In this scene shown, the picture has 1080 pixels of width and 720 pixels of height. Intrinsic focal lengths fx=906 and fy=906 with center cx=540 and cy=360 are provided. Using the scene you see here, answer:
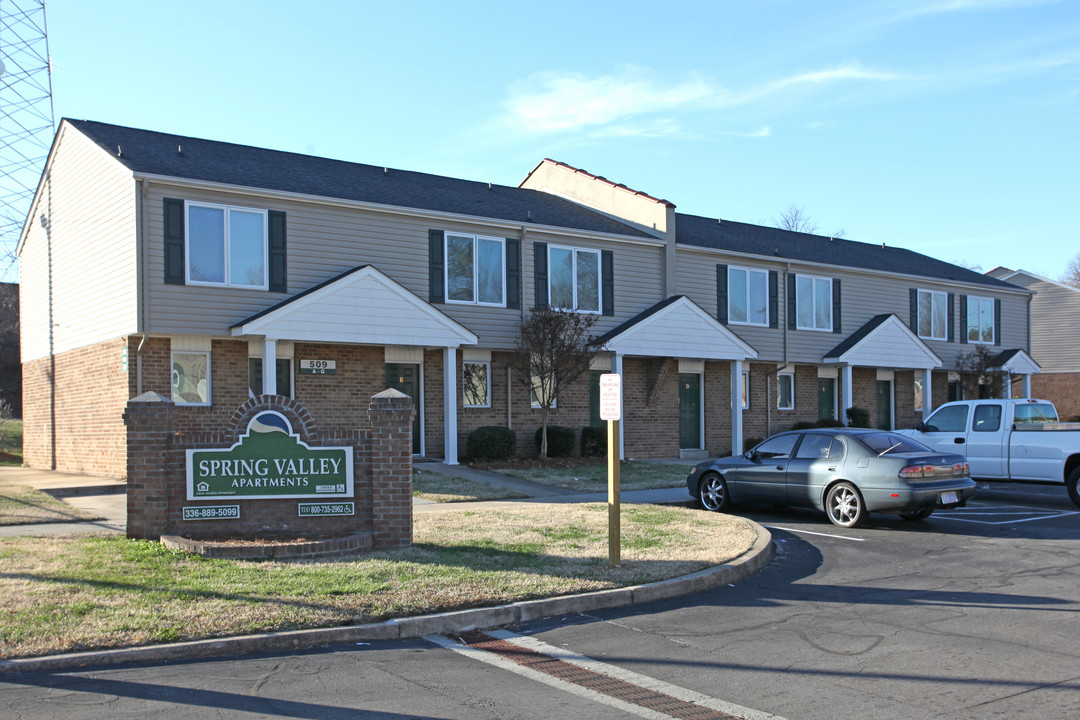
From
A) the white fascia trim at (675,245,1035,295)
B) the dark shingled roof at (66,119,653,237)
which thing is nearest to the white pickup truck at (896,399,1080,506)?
the white fascia trim at (675,245,1035,295)

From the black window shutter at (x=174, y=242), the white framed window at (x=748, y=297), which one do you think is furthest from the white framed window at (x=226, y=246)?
the white framed window at (x=748, y=297)

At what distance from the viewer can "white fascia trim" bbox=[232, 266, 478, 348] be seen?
17891 millimetres

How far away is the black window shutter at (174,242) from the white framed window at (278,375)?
2.30 metres

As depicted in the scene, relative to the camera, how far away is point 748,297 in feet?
90.3

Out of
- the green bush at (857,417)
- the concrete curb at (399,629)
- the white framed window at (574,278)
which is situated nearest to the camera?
the concrete curb at (399,629)

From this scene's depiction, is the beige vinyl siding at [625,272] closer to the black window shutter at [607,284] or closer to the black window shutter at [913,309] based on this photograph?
the black window shutter at [607,284]

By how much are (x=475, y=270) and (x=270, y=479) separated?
12.1 m

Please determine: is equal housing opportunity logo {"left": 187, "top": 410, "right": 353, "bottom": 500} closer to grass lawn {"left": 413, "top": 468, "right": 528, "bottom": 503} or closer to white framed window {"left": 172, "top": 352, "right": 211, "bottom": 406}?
grass lawn {"left": 413, "top": 468, "right": 528, "bottom": 503}

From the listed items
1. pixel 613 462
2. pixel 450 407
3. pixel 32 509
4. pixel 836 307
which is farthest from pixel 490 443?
pixel 836 307

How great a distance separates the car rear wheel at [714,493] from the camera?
1495 cm

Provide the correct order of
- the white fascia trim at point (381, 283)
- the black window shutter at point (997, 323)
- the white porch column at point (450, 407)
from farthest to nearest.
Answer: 1. the black window shutter at point (997, 323)
2. the white porch column at point (450, 407)
3. the white fascia trim at point (381, 283)

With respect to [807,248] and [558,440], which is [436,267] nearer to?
[558,440]

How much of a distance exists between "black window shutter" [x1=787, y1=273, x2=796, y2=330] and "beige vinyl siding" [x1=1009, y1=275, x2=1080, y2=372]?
Result: 19452 mm

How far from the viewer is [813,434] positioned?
13.8 m
